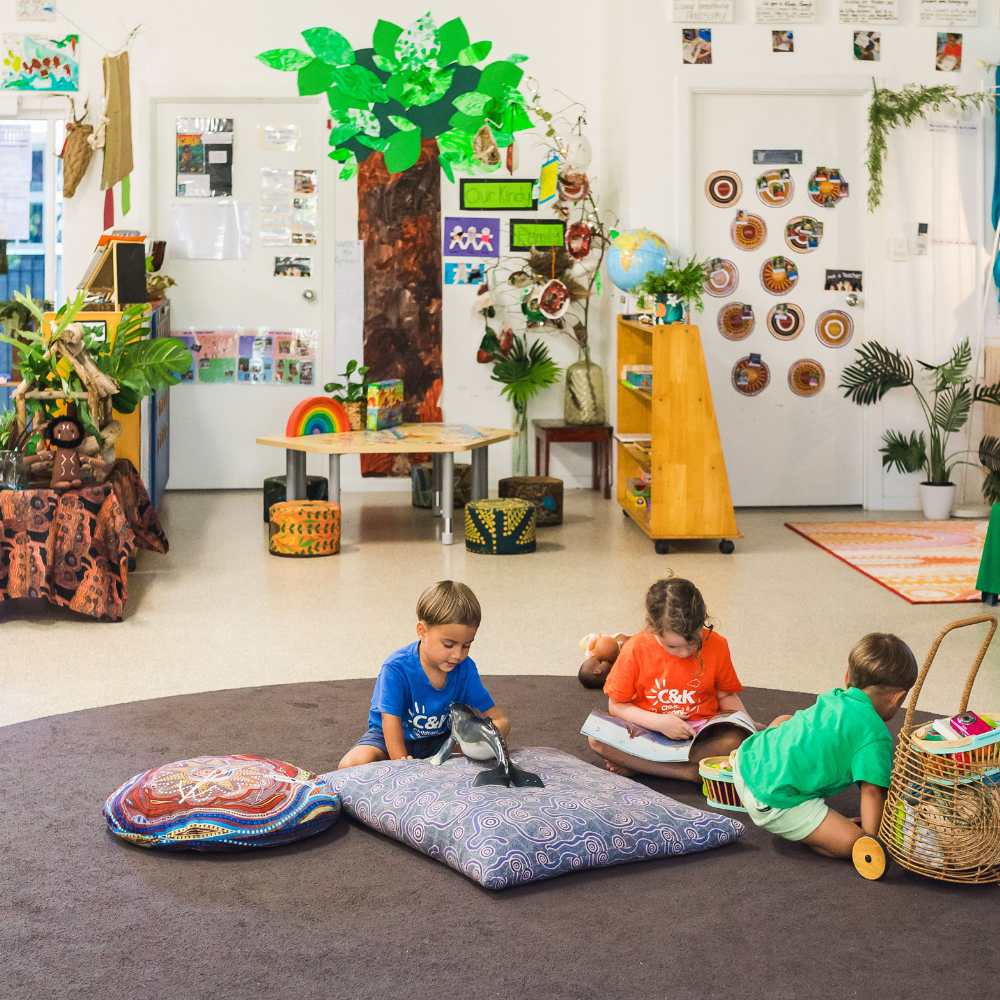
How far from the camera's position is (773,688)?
3830 mm

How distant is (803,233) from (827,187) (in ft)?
0.92

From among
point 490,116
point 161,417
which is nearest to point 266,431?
point 161,417

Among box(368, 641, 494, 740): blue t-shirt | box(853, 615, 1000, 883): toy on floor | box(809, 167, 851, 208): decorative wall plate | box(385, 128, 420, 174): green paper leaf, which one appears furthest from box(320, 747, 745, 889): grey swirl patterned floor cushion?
box(385, 128, 420, 174): green paper leaf

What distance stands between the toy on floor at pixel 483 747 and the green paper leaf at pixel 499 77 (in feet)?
17.6

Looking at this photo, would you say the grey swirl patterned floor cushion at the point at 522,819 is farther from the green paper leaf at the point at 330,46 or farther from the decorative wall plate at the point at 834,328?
the green paper leaf at the point at 330,46

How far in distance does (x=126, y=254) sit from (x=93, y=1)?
247cm

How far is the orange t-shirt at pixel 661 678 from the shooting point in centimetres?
299

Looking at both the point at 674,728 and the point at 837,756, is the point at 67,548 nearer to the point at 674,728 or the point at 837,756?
the point at 674,728

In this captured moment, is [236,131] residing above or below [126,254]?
above

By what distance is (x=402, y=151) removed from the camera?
742 centimetres

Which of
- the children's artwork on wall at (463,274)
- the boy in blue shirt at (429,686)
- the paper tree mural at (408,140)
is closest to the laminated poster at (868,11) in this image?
the paper tree mural at (408,140)

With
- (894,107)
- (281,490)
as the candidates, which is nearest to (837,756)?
(281,490)

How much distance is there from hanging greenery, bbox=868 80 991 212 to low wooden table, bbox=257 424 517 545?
2484 mm

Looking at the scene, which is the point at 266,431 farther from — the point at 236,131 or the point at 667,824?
the point at 667,824
